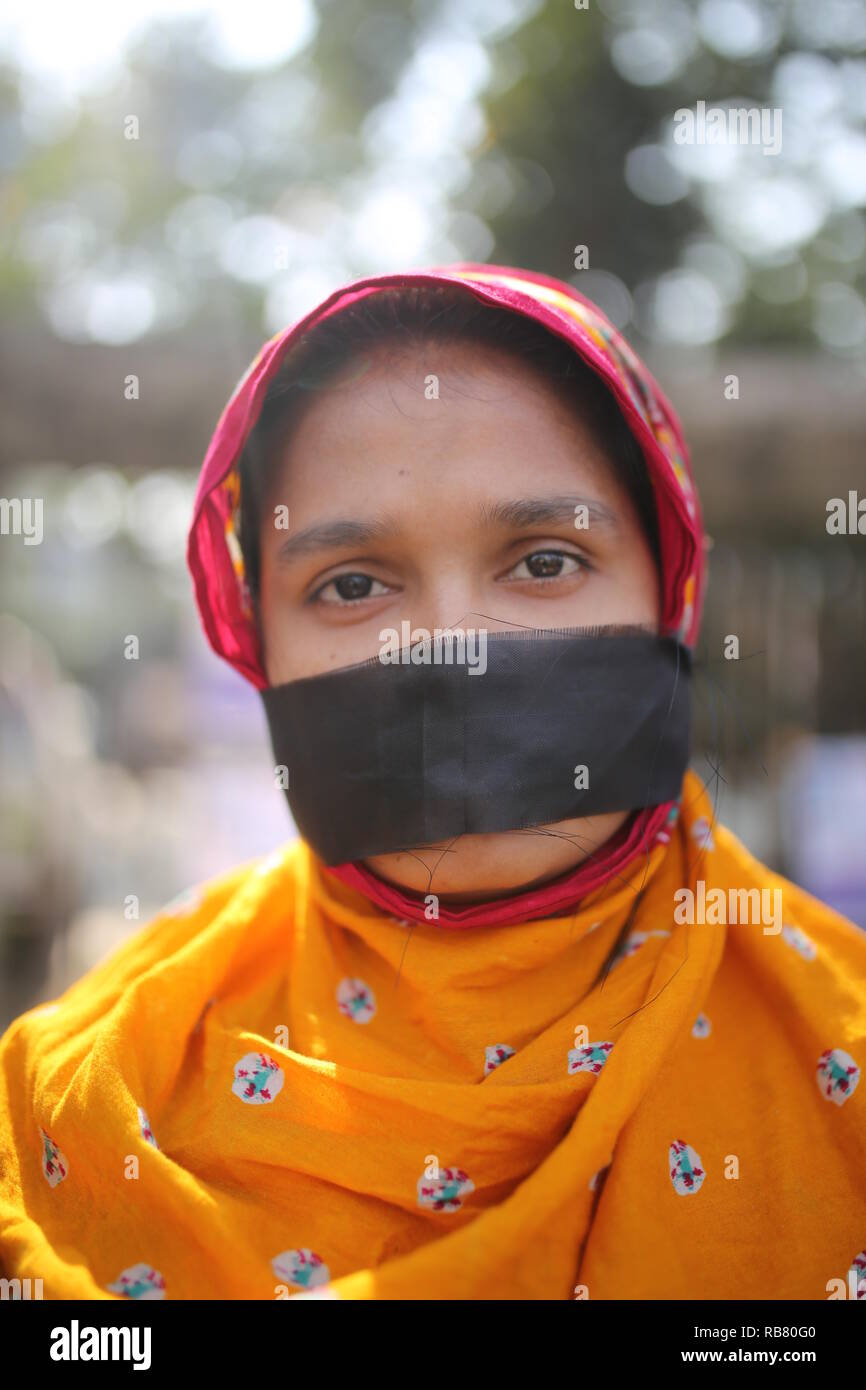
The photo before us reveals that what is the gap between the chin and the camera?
1.17 m

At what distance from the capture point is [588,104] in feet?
17.2

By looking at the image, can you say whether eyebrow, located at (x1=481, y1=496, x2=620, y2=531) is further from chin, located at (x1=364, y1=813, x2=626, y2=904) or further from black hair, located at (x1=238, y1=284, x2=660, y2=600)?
chin, located at (x1=364, y1=813, x2=626, y2=904)

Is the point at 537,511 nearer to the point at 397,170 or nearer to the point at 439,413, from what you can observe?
the point at 439,413

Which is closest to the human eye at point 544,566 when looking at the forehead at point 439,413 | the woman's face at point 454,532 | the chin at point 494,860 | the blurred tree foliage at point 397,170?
the woman's face at point 454,532

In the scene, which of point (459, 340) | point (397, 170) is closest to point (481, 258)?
point (397, 170)

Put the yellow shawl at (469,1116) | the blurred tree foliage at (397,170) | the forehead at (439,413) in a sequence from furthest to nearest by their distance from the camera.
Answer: the blurred tree foliage at (397,170) → the forehead at (439,413) → the yellow shawl at (469,1116)

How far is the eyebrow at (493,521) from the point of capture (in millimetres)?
1202

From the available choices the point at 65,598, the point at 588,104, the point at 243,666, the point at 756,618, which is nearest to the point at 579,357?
the point at 243,666

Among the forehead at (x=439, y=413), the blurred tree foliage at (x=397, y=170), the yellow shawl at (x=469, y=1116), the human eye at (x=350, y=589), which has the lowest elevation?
the yellow shawl at (x=469, y=1116)

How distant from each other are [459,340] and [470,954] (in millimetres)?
835

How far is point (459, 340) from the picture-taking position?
51.4 inches

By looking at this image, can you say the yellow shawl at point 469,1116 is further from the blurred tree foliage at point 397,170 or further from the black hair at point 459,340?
the blurred tree foliage at point 397,170

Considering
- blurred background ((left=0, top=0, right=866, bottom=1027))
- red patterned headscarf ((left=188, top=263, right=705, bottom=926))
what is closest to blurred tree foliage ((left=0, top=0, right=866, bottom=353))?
blurred background ((left=0, top=0, right=866, bottom=1027))
